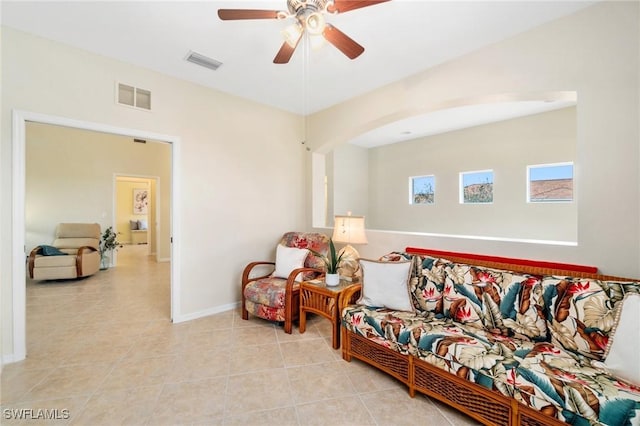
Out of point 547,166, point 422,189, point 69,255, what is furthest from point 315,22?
point 69,255

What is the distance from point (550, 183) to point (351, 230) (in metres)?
3.75

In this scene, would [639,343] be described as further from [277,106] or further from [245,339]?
[277,106]

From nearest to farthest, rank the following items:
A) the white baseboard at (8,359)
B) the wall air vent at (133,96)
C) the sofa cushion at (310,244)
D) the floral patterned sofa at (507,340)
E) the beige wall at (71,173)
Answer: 1. the floral patterned sofa at (507,340)
2. the white baseboard at (8,359)
3. the wall air vent at (133,96)
4. the sofa cushion at (310,244)
5. the beige wall at (71,173)

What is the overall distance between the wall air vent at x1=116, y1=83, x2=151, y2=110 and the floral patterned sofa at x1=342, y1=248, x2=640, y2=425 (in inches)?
119

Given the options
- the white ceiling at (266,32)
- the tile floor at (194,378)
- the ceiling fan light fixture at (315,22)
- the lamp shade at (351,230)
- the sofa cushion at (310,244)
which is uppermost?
the white ceiling at (266,32)

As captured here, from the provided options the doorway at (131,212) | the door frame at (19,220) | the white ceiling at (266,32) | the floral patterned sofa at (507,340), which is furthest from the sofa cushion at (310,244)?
the doorway at (131,212)

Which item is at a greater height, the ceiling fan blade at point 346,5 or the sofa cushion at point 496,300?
the ceiling fan blade at point 346,5

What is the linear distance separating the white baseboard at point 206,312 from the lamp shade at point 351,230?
1721 mm

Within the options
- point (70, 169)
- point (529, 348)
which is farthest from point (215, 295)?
point (70, 169)

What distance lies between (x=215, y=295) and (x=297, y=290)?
4.02 feet

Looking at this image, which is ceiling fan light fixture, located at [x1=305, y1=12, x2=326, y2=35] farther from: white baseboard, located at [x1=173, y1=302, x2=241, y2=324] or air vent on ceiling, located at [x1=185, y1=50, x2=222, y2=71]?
white baseboard, located at [x1=173, y1=302, x2=241, y2=324]

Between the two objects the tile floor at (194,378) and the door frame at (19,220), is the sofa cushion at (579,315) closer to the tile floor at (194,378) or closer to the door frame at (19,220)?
the tile floor at (194,378)

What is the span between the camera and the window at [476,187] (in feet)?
16.1

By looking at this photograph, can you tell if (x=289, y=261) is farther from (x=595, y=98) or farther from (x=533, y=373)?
(x=595, y=98)
